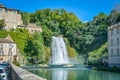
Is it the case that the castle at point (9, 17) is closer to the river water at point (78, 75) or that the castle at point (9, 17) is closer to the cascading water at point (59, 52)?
the cascading water at point (59, 52)

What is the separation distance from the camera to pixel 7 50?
258ft

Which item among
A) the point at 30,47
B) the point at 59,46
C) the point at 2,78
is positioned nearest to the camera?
the point at 2,78

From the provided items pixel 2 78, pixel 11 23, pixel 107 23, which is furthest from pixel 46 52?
pixel 2 78

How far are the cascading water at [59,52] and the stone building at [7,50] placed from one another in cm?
1650

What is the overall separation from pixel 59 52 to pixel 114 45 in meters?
39.1

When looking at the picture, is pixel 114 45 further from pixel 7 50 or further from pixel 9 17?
pixel 9 17

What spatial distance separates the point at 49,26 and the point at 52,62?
2052 centimetres

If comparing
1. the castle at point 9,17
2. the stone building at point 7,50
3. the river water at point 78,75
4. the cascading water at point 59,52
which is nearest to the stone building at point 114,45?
the river water at point 78,75

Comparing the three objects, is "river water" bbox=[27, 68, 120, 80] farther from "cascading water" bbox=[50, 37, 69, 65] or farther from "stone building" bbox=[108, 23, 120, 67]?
"cascading water" bbox=[50, 37, 69, 65]

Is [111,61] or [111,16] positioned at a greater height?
[111,16]

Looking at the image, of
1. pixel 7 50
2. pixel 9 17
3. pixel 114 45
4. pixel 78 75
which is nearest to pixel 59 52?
pixel 9 17

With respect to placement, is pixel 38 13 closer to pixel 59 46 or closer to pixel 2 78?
pixel 59 46

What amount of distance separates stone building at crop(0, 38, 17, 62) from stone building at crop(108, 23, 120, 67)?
30.5m

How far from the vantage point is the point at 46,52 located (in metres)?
91.6
